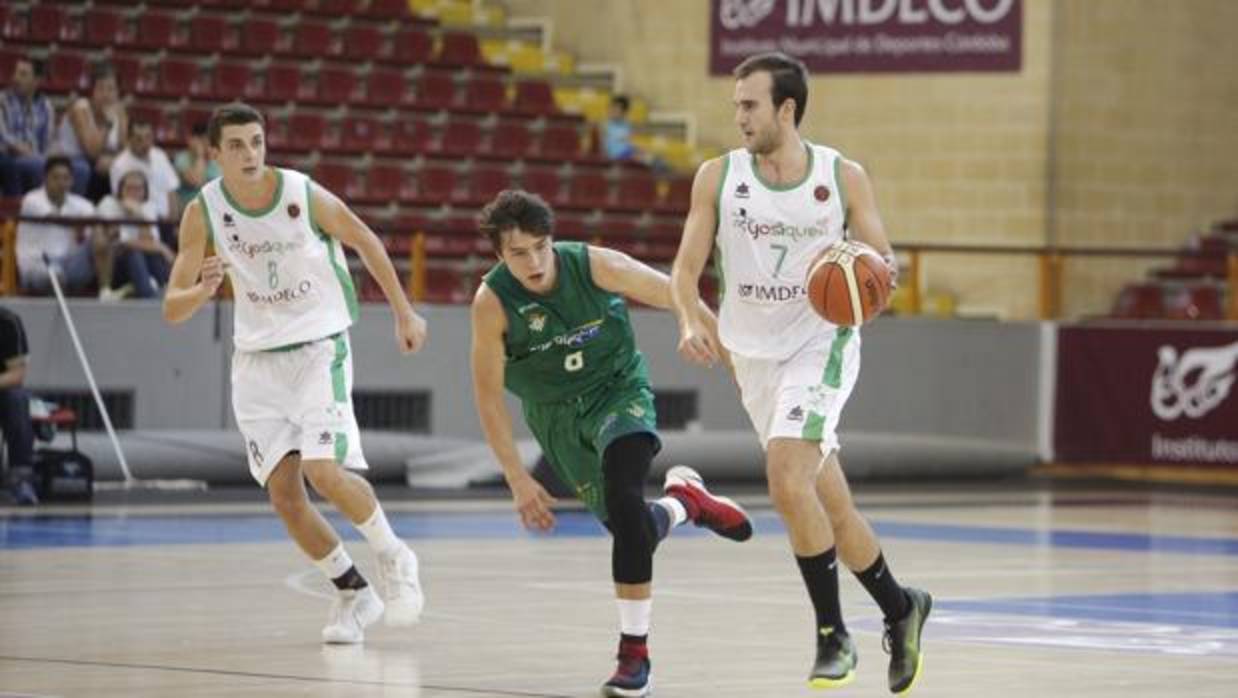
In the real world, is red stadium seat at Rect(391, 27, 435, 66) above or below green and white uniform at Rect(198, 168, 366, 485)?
above

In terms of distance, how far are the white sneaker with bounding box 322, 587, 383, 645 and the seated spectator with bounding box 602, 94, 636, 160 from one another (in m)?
17.3

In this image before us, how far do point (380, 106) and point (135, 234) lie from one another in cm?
576

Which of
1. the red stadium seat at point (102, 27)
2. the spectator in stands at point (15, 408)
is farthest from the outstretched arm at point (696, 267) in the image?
the red stadium seat at point (102, 27)

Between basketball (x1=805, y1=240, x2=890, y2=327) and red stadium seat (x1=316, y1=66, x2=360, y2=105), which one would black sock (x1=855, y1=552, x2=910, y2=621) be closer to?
basketball (x1=805, y1=240, x2=890, y2=327)

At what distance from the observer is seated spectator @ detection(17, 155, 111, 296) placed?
20.9 metres

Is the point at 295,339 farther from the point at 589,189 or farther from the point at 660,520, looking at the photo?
the point at 589,189

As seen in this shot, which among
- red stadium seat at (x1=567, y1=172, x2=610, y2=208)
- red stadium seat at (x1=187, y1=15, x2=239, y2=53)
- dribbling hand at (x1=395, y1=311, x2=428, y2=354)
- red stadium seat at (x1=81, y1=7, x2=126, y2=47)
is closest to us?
dribbling hand at (x1=395, y1=311, x2=428, y2=354)

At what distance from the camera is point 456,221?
25.6 metres

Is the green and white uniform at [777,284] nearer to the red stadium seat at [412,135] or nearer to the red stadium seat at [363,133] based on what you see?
the red stadium seat at [363,133]

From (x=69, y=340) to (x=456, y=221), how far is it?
5.52 metres

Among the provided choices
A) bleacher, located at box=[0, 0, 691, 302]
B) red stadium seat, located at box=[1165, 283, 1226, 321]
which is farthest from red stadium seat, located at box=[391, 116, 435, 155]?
red stadium seat, located at box=[1165, 283, 1226, 321]

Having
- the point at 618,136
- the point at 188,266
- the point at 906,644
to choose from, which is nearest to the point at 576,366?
the point at 906,644

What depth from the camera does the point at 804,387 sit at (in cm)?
927

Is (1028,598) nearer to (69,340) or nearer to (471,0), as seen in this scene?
(69,340)
